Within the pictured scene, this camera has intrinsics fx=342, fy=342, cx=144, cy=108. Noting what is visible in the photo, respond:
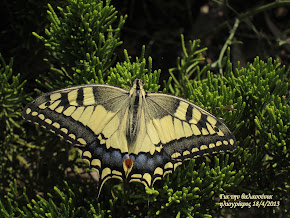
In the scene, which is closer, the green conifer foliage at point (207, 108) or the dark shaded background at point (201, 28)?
the green conifer foliage at point (207, 108)

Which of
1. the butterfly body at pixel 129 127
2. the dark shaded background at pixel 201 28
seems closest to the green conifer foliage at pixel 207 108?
the butterfly body at pixel 129 127

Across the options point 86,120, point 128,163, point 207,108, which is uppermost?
point 207,108

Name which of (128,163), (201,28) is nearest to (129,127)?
(128,163)

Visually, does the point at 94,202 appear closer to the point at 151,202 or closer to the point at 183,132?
the point at 151,202

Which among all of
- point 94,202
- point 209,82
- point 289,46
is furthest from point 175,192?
point 289,46

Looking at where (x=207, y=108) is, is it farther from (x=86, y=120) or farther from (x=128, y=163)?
(x=86, y=120)

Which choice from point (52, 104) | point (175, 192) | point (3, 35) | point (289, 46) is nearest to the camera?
point (175, 192)

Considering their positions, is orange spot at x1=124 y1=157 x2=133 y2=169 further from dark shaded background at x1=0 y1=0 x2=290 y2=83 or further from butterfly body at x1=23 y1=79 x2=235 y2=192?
dark shaded background at x1=0 y1=0 x2=290 y2=83

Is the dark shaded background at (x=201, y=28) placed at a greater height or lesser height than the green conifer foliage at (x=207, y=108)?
greater

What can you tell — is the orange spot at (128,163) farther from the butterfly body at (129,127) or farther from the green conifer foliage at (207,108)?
the green conifer foliage at (207,108)
